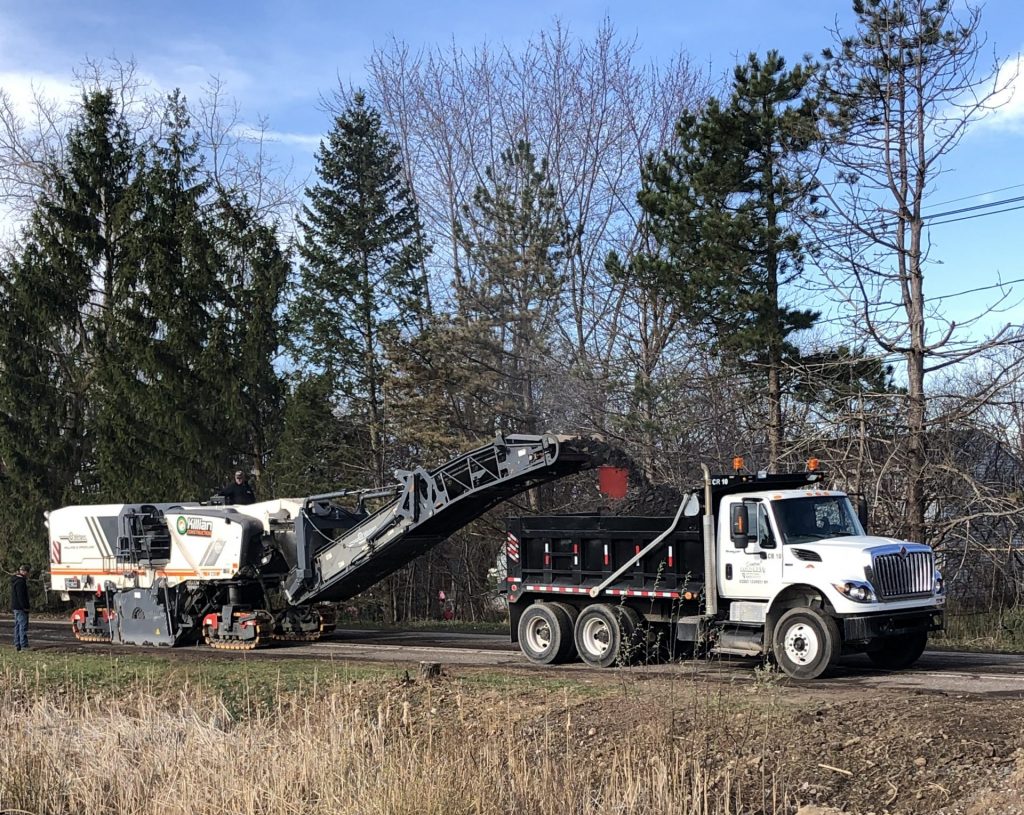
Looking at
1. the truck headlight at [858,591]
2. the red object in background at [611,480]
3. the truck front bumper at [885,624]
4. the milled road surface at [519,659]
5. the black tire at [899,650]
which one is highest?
the red object in background at [611,480]

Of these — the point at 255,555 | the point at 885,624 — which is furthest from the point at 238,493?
the point at 885,624

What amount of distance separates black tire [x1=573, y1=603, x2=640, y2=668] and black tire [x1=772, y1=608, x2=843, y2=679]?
211cm

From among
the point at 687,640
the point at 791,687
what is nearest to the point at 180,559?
the point at 687,640

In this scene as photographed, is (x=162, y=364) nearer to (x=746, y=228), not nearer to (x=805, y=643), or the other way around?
(x=746, y=228)

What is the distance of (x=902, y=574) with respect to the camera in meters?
14.7

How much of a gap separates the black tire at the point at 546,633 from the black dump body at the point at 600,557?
28 cm

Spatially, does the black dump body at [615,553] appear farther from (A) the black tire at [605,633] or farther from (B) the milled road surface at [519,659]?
(B) the milled road surface at [519,659]

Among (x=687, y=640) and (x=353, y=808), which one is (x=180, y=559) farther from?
(x=353, y=808)

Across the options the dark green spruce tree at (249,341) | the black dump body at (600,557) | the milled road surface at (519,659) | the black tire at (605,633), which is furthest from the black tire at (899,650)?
the dark green spruce tree at (249,341)

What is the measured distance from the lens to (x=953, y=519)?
71.4 ft

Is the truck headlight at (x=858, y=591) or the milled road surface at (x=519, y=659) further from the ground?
→ the truck headlight at (x=858, y=591)

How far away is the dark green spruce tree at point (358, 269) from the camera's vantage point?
34344 millimetres

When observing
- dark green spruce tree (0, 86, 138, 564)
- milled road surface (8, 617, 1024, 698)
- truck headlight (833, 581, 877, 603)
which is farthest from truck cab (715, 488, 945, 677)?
dark green spruce tree (0, 86, 138, 564)

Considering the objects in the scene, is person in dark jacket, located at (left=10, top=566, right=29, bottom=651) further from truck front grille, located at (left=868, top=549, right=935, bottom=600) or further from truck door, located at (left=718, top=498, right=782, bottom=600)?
truck front grille, located at (left=868, top=549, right=935, bottom=600)
